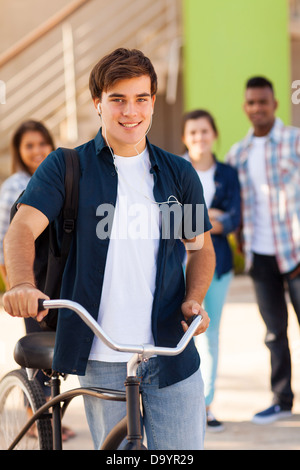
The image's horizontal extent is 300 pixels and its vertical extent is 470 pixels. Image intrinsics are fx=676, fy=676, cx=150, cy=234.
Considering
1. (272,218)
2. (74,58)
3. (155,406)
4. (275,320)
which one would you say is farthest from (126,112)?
(74,58)

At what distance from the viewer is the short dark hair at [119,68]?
198 centimetres

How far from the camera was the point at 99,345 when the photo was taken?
208 cm

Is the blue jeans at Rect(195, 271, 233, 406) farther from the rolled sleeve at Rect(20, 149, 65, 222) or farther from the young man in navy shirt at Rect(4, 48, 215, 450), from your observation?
the rolled sleeve at Rect(20, 149, 65, 222)

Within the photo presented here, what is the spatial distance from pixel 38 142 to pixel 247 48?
18.8ft

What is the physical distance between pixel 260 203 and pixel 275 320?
28.2 inches

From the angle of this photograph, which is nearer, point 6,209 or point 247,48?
point 6,209

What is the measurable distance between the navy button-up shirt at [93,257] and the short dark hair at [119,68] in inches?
7.4

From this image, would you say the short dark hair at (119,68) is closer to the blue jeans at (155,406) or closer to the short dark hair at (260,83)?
the blue jeans at (155,406)

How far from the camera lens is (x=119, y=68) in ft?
6.48

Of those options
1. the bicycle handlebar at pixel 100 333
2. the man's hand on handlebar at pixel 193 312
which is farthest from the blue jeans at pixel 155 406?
the bicycle handlebar at pixel 100 333

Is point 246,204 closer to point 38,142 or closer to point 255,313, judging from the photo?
point 38,142

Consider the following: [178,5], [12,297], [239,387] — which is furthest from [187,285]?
[178,5]

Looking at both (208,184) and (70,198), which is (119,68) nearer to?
(70,198)

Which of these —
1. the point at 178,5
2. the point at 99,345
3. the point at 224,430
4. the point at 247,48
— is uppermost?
the point at 178,5
